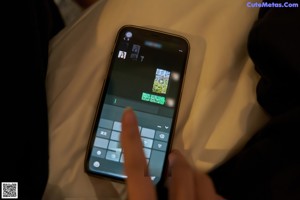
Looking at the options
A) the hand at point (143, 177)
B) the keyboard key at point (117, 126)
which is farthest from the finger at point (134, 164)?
the keyboard key at point (117, 126)

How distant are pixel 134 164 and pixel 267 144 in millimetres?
173

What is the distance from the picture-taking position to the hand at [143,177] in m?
0.33

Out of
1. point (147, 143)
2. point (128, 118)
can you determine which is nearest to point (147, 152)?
point (147, 143)

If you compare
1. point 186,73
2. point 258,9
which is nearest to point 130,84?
point 186,73

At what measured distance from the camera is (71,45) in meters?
0.48

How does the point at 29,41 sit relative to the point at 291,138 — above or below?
above

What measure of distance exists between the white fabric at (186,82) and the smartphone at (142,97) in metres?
0.01

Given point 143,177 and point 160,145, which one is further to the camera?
point 160,145

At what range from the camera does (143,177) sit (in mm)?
329

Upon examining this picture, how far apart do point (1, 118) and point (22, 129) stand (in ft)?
0.09

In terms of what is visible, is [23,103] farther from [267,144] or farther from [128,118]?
[267,144]

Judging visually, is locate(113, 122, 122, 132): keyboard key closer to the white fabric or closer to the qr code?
the white fabric

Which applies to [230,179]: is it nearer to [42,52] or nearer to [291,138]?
[291,138]

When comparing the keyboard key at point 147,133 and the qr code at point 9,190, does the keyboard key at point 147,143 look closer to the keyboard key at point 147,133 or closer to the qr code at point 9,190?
the keyboard key at point 147,133
